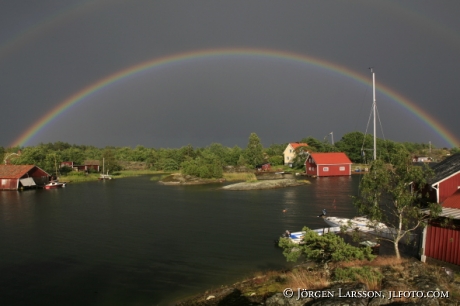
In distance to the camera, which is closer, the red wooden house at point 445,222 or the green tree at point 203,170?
the red wooden house at point 445,222

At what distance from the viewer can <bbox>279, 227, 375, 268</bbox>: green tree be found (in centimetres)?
1337

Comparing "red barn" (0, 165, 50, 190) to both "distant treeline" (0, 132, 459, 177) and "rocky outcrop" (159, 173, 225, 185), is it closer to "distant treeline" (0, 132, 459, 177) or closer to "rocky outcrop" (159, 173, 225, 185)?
"distant treeline" (0, 132, 459, 177)

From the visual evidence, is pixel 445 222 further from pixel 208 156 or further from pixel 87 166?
pixel 87 166

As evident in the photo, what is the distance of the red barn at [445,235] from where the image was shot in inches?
584

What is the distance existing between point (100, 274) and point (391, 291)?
1376 cm

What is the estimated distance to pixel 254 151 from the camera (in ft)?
292

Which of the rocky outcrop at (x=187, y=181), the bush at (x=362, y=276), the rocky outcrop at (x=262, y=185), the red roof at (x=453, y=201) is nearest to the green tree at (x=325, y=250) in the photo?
the bush at (x=362, y=276)

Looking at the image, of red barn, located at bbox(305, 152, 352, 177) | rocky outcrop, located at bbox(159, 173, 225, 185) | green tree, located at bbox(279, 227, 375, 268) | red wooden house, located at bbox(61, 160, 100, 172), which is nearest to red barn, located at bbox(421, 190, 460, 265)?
green tree, located at bbox(279, 227, 375, 268)

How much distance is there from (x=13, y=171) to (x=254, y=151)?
5207 cm

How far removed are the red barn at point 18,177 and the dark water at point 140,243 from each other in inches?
507

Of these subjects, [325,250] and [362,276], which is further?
[325,250]

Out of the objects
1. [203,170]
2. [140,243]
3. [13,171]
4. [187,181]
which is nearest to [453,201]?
[140,243]

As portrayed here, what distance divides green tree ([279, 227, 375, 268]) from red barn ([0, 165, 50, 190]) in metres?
55.0

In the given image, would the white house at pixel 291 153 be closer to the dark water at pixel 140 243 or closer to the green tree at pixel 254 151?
the green tree at pixel 254 151
